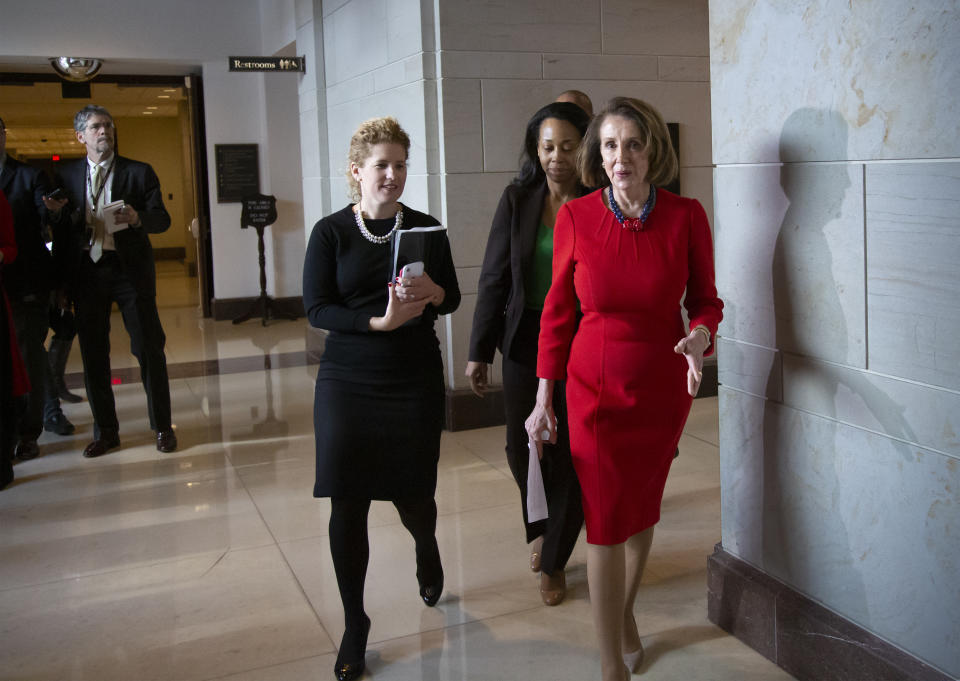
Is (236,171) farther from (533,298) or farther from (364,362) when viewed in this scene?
(364,362)

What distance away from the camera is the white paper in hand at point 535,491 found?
119 inches

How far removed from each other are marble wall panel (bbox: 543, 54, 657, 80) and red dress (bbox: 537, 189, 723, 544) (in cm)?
385

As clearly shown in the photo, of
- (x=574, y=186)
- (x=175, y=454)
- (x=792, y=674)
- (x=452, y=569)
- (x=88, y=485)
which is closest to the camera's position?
(x=792, y=674)

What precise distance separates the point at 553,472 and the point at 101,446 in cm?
354

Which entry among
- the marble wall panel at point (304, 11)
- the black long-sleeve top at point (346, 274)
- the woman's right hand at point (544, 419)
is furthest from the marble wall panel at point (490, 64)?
the woman's right hand at point (544, 419)

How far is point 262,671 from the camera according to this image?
3252 millimetres

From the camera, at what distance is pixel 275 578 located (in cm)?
405

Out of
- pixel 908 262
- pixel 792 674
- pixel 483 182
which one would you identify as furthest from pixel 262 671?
pixel 483 182

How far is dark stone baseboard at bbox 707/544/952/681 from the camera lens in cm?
272

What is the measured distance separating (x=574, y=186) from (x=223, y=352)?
693 centimetres

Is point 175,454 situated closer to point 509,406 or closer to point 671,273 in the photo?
point 509,406

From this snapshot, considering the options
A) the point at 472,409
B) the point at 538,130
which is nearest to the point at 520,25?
the point at 472,409

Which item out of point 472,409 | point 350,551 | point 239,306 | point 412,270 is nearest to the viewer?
point 412,270

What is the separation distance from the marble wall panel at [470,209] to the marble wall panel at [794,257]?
3185mm
